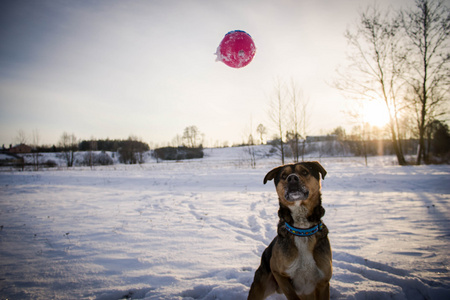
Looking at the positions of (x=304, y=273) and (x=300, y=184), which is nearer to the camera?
(x=304, y=273)

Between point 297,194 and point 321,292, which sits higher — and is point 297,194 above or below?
above

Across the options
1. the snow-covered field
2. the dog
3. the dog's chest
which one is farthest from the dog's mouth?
the snow-covered field

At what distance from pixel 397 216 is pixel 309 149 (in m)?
51.3

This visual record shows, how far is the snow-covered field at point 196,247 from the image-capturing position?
252 cm

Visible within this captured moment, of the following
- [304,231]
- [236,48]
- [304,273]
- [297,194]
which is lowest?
[304,273]

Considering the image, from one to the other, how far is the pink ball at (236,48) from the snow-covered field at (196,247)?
12.5 feet

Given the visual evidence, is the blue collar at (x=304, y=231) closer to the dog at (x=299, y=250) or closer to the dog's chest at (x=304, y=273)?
the dog at (x=299, y=250)

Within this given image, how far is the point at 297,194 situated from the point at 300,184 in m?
0.13

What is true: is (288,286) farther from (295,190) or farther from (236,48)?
(236,48)

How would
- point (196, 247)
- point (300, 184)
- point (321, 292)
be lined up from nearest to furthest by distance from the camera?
1. point (321, 292)
2. point (300, 184)
3. point (196, 247)

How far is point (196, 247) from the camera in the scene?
3.83m

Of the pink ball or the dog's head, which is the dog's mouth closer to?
the dog's head

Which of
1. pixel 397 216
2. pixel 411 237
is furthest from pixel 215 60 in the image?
pixel 397 216

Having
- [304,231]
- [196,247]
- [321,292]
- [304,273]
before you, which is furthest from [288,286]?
[196,247]
